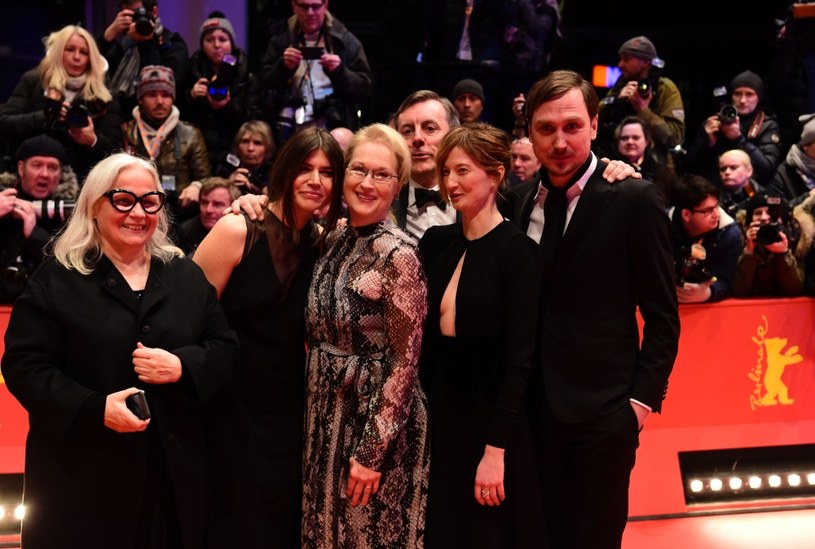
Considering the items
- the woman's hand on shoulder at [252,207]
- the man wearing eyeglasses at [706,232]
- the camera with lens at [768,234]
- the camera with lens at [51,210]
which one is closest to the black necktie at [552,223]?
the woman's hand on shoulder at [252,207]

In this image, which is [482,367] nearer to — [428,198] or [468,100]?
[428,198]

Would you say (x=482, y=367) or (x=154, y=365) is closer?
(x=154, y=365)

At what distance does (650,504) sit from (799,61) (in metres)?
5.18

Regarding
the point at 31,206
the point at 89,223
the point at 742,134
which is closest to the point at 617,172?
the point at 89,223

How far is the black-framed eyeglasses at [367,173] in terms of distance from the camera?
3.15 m

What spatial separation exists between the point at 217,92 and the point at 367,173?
4.08m

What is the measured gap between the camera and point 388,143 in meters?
3.18

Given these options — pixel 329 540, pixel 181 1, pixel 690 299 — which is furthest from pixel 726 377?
pixel 181 1

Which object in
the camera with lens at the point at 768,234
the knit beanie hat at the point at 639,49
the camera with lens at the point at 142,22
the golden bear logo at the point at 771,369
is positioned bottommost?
the golden bear logo at the point at 771,369

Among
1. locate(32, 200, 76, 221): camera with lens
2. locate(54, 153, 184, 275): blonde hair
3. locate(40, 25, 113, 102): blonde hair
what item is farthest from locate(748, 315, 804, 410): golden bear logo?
locate(40, 25, 113, 102): blonde hair

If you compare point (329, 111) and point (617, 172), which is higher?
point (329, 111)

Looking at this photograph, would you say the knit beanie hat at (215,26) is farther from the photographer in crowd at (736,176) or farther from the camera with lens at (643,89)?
the photographer in crowd at (736,176)

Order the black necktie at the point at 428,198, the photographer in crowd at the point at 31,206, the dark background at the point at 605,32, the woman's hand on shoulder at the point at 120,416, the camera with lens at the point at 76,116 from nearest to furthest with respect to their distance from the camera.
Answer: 1. the woman's hand on shoulder at the point at 120,416
2. the black necktie at the point at 428,198
3. the photographer in crowd at the point at 31,206
4. the camera with lens at the point at 76,116
5. the dark background at the point at 605,32

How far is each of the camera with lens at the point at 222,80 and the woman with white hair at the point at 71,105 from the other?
680 millimetres
